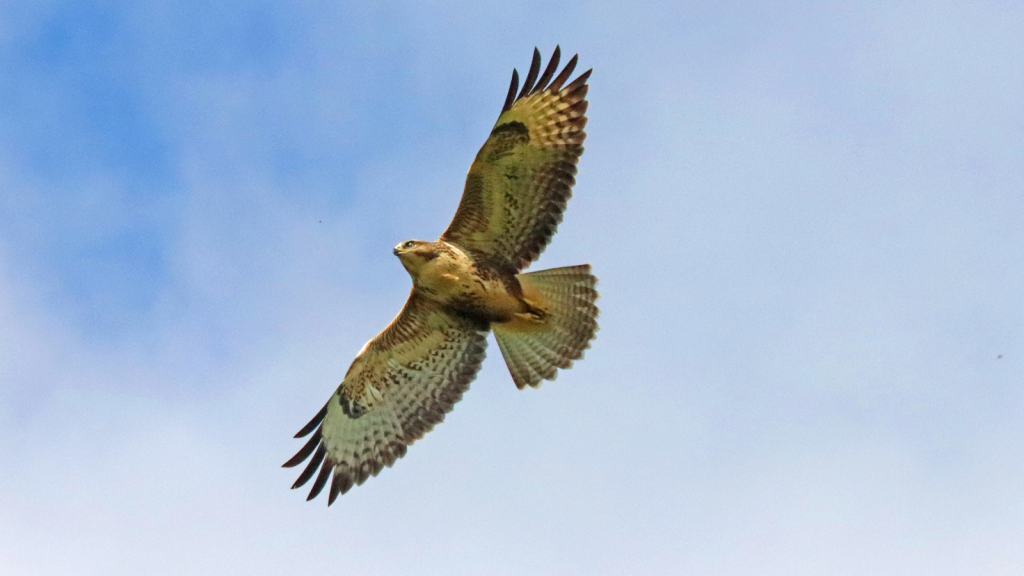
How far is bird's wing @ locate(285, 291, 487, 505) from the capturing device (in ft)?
41.2

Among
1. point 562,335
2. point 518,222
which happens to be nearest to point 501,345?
point 562,335

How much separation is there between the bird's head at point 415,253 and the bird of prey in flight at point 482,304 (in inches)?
0.5

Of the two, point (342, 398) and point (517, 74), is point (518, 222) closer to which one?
point (517, 74)

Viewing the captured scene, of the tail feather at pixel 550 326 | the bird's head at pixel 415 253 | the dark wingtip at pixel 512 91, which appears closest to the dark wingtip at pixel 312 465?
the tail feather at pixel 550 326

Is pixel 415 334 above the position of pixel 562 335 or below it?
above

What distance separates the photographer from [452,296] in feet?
38.6

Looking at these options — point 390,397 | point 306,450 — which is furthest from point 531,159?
point 306,450

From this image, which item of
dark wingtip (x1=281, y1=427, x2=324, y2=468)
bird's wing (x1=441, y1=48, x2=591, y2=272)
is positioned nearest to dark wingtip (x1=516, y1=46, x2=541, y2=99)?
bird's wing (x1=441, y1=48, x2=591, y2=272)

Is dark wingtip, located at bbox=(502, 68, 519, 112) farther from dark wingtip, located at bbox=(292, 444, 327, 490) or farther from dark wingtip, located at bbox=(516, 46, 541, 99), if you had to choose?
dark wingtip, located at bbox=(292, 444, 327, 490)

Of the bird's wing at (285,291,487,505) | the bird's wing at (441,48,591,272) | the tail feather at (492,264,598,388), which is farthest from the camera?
the bird's wing at (285,291,487,505)

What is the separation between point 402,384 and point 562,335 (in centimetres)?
184

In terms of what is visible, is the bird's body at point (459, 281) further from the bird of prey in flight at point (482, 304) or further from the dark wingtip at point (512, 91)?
the dark wingtip at point (512, 91)

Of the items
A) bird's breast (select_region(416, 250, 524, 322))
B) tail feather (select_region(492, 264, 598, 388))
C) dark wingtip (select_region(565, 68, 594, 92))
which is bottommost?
tail feather (select_region(492, 264, 598, 388))

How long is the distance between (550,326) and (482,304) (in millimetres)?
765
